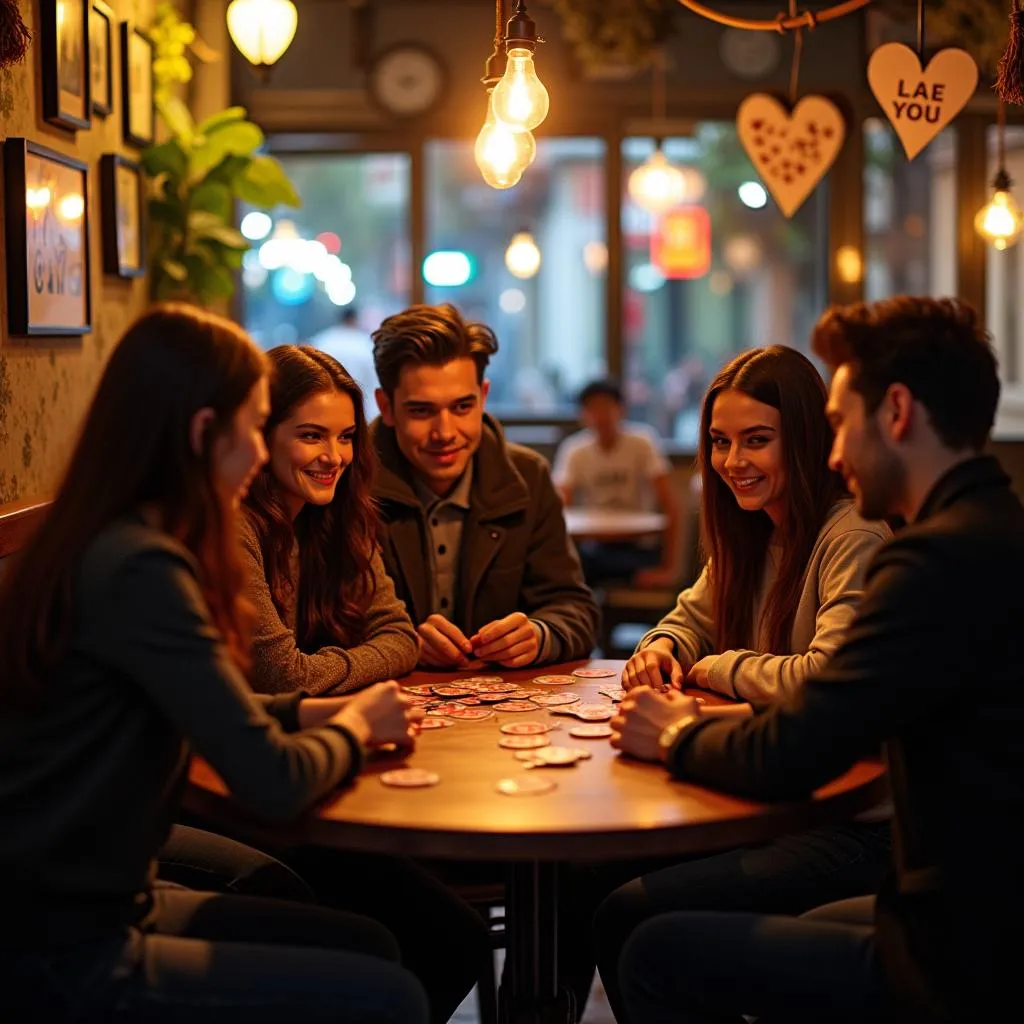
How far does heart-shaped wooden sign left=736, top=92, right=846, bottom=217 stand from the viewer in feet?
14.3

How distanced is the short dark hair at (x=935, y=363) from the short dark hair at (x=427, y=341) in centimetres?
132

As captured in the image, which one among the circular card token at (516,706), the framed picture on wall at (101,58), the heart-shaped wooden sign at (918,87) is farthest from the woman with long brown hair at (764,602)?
the framed picture on wall at (101,58)

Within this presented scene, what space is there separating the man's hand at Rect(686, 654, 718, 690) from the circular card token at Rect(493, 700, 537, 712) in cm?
32

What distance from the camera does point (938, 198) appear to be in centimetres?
894

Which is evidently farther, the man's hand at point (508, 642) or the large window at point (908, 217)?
the large window at point (908, 217)

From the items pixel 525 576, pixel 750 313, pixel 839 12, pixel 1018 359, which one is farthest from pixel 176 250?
pixel 1018 359

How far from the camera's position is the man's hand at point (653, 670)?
103 inches

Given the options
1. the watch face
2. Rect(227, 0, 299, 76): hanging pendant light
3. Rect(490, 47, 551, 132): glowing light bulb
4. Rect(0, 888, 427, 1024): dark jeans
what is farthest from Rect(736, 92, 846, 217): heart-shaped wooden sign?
the watch face

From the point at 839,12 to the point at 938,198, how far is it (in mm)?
6270

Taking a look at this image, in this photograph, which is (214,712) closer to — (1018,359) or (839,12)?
(839,12)

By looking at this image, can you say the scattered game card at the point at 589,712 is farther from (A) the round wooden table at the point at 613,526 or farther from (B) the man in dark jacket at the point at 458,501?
(A) the round wooden table at the point at 613,526

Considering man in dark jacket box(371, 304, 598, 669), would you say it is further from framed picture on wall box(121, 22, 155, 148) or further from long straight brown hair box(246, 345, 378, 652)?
framed picture on wall box(121, 22, 155, 148)

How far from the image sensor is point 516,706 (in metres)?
2.49

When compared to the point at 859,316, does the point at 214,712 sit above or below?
below
